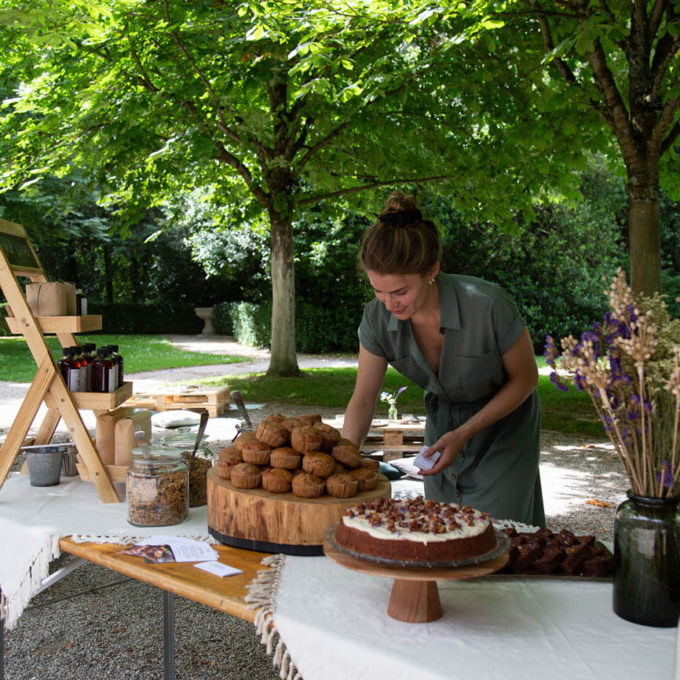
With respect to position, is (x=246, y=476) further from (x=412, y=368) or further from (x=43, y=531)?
(x=412, y=368)

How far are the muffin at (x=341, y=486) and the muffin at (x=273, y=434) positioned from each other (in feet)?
0.60

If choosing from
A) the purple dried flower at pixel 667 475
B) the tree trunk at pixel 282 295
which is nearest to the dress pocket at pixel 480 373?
the purple dried flower at pixel 667 475

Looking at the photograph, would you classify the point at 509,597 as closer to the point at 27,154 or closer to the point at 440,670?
the point at 440,670

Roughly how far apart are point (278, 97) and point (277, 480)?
1006 centimetres

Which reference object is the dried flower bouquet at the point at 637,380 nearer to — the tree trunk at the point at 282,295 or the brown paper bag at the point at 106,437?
the brown paper bag at the point at 106,437

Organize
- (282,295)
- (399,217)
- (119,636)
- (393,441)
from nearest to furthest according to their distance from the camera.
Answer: (399,217) < (119,636) < (393,441) < (282,295)

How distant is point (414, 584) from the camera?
4.80ft

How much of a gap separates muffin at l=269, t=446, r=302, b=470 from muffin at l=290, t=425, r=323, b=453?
2 cm

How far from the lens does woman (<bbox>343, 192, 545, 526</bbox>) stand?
219 cm

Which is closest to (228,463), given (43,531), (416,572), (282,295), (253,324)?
(43,531)

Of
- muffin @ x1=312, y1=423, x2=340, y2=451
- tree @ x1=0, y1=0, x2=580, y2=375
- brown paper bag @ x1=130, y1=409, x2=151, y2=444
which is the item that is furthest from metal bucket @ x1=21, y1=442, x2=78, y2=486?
tree @ x1=0, y1=0, x2=580, y2=375

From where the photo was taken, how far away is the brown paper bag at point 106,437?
2756mm

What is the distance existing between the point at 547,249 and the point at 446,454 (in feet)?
58.6

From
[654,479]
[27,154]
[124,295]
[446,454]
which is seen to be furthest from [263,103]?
[124,295]
